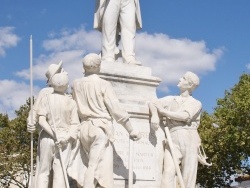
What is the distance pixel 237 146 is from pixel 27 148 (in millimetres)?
12214

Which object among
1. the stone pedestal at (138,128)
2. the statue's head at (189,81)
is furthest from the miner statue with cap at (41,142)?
the statue's head at (189,81)

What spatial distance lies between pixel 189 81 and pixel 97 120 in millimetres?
2425

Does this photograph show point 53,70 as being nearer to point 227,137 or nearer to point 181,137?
point 181,137

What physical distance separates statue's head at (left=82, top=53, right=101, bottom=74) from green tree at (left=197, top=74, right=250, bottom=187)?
20.6m

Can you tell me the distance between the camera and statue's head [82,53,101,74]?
33.4 ft

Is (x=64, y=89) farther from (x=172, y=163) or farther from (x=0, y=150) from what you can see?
(x=0, y=150)

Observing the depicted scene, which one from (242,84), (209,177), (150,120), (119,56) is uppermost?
(242,84)

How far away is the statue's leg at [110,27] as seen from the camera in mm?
12031

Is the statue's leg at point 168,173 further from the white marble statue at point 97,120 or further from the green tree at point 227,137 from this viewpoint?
the green tree at point 227,137

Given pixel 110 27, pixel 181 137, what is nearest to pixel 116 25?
pixel 110 27

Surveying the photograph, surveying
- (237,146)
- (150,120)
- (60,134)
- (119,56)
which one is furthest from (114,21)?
(237,146)

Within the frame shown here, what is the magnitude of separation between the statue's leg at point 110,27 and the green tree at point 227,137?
62.1 feet

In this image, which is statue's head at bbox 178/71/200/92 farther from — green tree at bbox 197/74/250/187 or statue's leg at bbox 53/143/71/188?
green tree at bbox 197/74/250/187

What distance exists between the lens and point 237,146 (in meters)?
30.2
